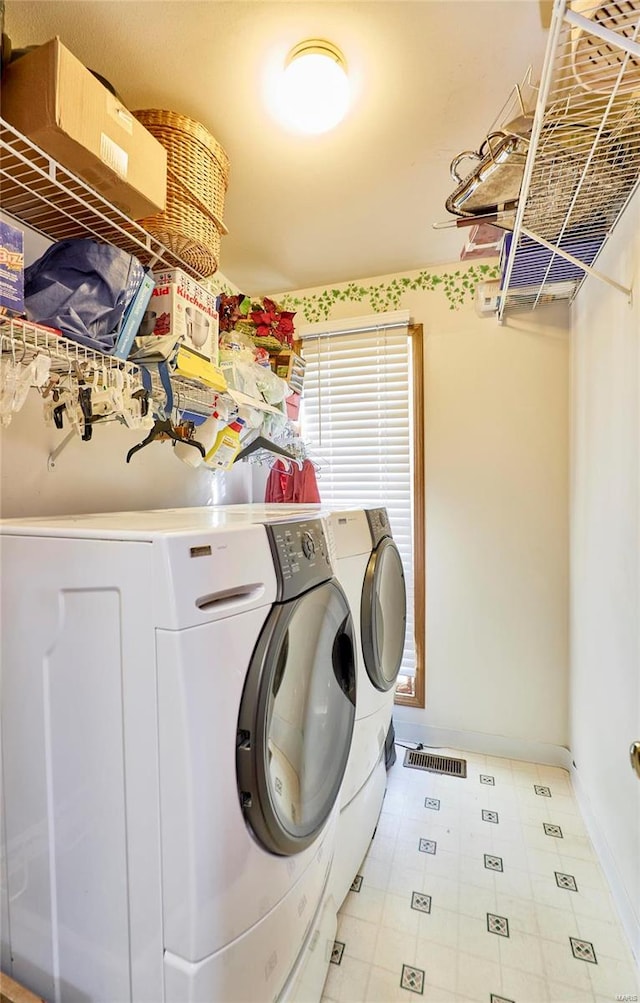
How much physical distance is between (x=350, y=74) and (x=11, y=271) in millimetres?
1165

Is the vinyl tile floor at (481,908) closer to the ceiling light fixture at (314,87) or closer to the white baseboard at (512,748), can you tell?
the white baseboard at (512,748)

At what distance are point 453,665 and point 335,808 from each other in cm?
148

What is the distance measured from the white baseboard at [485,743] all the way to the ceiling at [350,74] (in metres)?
2.67

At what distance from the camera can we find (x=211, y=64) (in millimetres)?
1258

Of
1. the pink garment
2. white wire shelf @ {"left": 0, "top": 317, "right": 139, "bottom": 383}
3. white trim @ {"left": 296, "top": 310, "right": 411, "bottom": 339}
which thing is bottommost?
the pink garment

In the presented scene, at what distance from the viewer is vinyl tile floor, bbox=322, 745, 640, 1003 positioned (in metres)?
1.30

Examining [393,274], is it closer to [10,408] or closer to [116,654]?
[10,408]

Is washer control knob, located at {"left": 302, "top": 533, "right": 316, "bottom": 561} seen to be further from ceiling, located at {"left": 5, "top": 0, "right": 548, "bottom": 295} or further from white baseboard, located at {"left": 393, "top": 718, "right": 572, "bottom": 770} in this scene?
white baseboard, located at {"left": 393, "top": 718, "right": 572, "bottom": 770}

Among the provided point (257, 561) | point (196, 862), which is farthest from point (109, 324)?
point (196, 862)

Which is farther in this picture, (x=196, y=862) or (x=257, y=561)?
(x=257, y=561)

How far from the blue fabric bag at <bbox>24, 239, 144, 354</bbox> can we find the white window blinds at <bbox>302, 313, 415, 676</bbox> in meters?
1.61

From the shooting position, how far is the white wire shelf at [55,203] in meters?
0.95

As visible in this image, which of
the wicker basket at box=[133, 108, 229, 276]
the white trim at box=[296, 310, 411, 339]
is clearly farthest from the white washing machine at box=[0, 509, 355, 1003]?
the white trim at box=[296, 310, 411, 339]

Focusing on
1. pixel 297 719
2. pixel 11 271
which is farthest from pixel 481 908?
pixel 11 271
